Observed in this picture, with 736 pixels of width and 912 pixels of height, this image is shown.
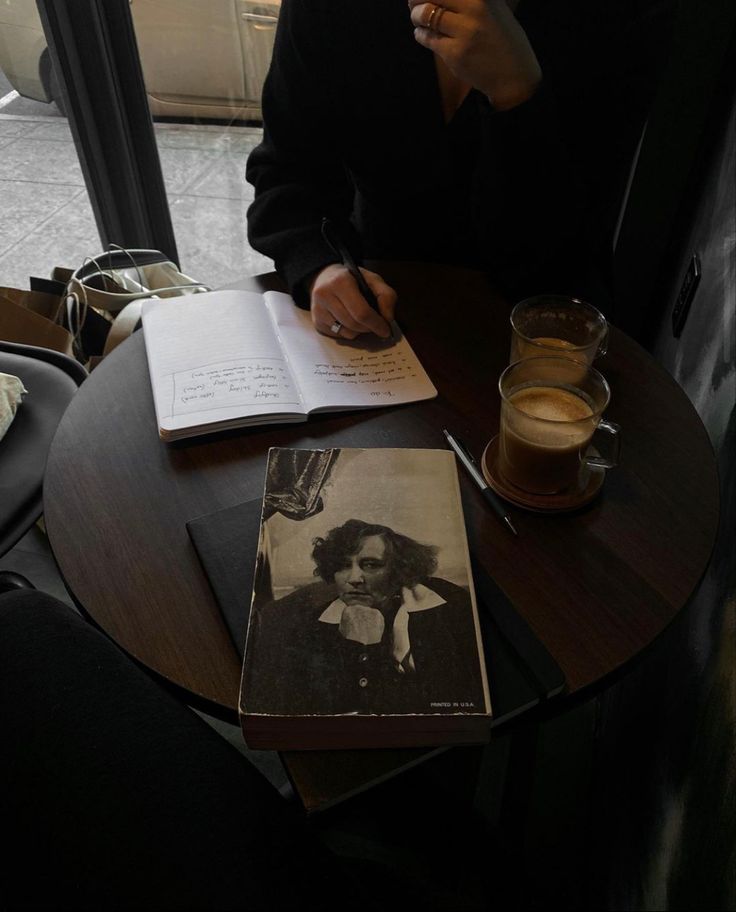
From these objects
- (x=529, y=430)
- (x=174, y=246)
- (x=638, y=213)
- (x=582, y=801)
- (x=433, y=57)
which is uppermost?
(x=433, y=57)

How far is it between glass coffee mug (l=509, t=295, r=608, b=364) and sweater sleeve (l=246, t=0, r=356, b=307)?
315 mm

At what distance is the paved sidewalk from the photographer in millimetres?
1963

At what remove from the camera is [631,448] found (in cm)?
81

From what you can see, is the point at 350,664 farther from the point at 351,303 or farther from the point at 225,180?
the point at 225,180

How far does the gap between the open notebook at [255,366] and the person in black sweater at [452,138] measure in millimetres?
45

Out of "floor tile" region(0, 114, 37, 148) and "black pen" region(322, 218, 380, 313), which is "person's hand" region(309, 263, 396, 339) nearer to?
"black pen" region(322, 218, 380, 313)

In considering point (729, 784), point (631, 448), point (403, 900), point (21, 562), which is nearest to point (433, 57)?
point (631, 448)

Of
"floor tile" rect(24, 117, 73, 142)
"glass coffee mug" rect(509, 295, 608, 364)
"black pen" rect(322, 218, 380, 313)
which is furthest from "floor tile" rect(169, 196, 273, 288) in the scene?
"glass coffee mug" rect(509, 295, 608, 364)

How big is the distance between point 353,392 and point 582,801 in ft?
2.78

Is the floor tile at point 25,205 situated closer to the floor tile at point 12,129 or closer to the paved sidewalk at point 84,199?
the paved sidewalk at point 84,199

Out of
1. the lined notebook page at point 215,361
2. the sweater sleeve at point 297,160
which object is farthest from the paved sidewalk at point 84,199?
the lined notebook page at point 215,361

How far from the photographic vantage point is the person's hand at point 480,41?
86 cm

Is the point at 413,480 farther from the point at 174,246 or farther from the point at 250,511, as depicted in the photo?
the point at 174,246

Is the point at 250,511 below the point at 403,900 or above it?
above
